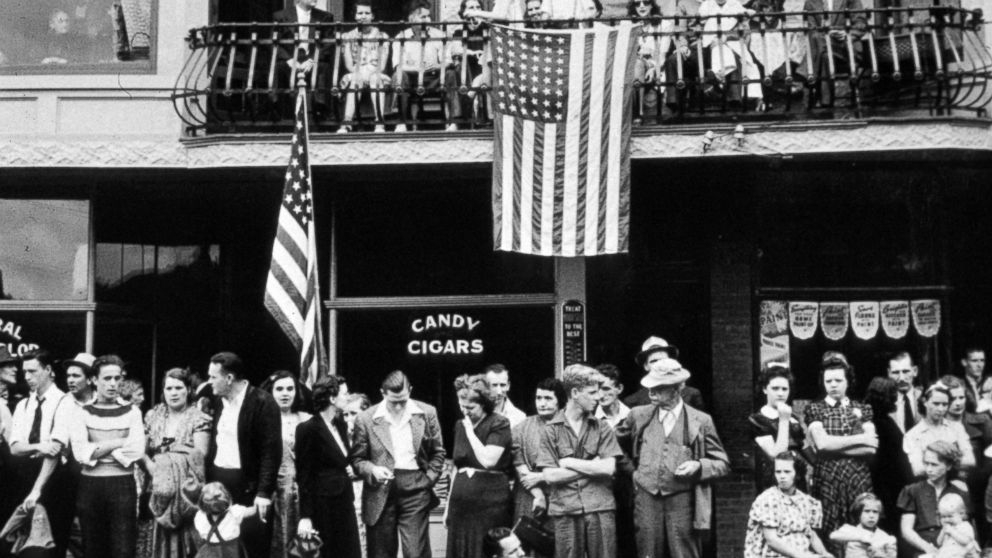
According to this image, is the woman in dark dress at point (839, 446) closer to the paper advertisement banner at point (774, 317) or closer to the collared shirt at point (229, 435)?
the paper advertisement banner at point (774, 317)

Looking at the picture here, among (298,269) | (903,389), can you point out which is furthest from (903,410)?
(298,269)

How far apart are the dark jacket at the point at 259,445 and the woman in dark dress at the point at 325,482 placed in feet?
0.75

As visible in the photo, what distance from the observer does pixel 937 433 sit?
1150 cm

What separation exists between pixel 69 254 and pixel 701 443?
699 centimetres

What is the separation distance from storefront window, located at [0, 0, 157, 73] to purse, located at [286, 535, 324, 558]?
543 cm

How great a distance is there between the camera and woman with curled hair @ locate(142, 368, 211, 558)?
10883 mm

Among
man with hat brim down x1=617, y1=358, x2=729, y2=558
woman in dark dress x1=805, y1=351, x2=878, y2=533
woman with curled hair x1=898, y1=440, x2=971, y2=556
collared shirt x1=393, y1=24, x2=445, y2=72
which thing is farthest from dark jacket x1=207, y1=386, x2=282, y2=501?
woman with curled hair x1=898, y1=440, x2=971, y2=556

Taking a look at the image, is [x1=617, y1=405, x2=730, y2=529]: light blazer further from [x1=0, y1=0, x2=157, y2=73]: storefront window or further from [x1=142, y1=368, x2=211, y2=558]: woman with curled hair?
[x1=0, y1=0, x2=157, y2=73]: storefront window

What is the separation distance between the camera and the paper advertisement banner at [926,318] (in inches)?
540

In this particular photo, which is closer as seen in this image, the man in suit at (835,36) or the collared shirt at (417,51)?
the man in suit at (835,36)

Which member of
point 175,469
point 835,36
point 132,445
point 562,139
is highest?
point 835,36

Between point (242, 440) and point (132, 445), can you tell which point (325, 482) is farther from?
point (132, 445)

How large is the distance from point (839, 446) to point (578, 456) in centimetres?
205

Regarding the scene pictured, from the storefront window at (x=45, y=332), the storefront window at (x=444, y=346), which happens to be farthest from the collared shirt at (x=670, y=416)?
the storefront window at (x=45, y=332)
